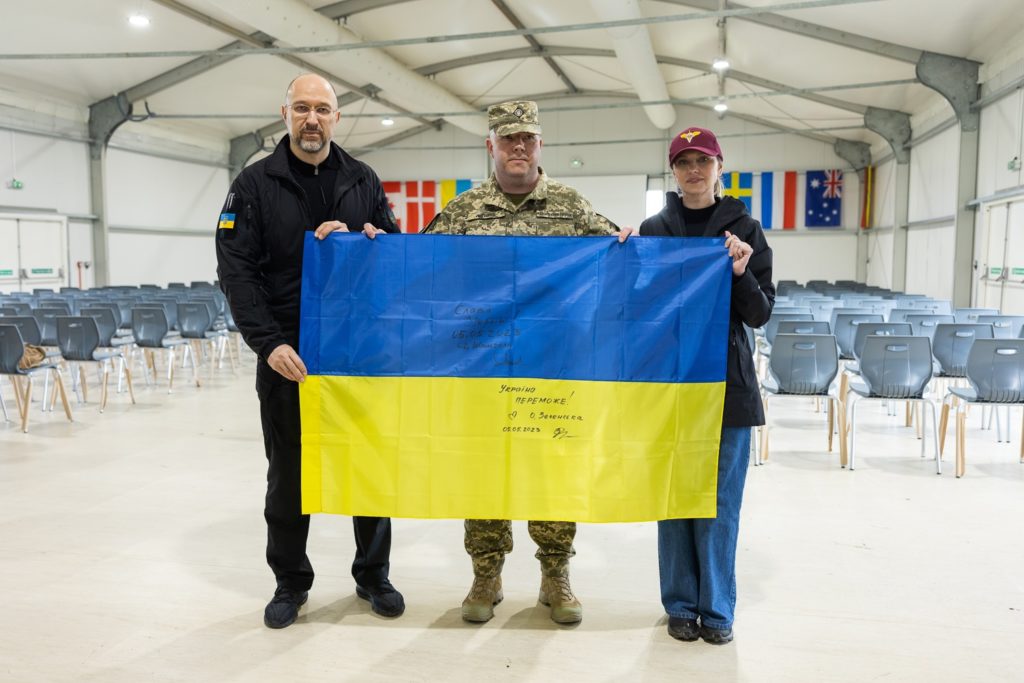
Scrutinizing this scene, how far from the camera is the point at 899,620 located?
288cm

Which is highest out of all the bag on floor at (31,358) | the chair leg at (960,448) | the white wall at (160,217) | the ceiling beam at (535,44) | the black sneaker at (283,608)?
the ceiling beam at (535,44)

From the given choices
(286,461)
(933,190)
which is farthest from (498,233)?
(933,190)

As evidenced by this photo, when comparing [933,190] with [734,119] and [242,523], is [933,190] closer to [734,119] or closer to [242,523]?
[734,119]

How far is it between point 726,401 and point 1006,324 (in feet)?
20.0

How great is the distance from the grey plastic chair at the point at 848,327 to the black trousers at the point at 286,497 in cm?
541

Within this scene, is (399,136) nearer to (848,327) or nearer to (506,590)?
(848,327)

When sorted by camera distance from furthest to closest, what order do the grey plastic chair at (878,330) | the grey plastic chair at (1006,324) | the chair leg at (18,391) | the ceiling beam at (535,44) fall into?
the ceiling beam at (535,44)
the grey plastic chair at (1006,324)
the chair leg at (18,391)
the grey plastic chair at (878,330)

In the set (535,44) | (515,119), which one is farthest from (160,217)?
(515,119)

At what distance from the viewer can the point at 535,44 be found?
17.1 metres

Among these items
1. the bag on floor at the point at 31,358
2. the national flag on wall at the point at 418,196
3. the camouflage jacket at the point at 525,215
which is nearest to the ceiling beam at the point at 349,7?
the bag on floor at the point at 31,358

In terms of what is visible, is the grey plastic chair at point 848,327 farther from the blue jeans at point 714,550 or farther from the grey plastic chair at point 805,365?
the blue jeans at point 714,550

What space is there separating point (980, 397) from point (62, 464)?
618cm

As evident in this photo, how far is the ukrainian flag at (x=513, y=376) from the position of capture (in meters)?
2.68

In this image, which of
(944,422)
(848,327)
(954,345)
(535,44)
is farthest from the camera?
(535,44)
